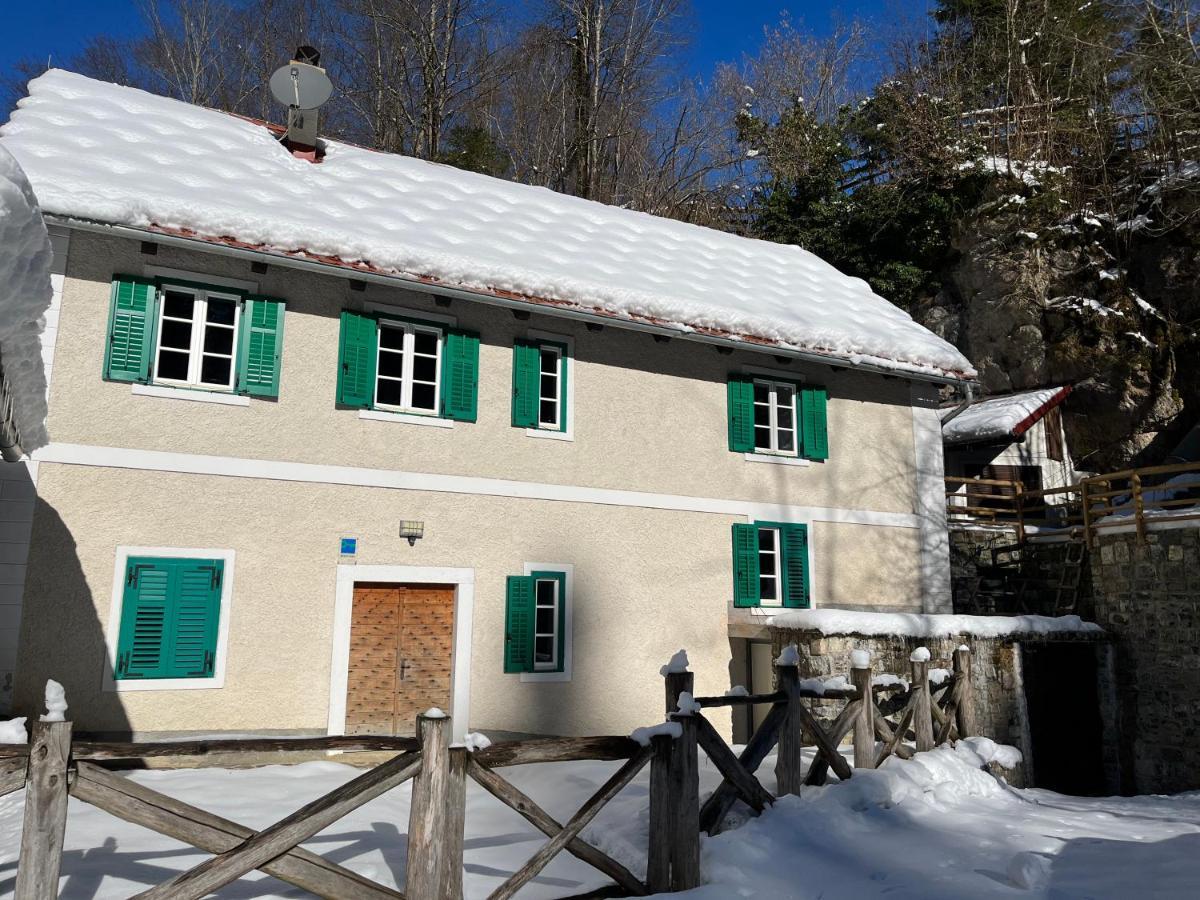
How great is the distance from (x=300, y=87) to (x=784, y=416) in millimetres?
8338

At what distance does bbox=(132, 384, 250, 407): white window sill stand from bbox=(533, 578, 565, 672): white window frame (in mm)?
3890

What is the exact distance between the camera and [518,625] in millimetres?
10383

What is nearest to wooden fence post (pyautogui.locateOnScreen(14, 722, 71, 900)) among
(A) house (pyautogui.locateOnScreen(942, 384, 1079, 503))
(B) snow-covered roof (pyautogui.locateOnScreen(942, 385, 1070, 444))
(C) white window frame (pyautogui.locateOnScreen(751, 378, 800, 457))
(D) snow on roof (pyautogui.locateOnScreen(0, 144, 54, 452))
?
(D) snow on roof (pyautogui.locateOnScreen(0, 144, 54, 452))

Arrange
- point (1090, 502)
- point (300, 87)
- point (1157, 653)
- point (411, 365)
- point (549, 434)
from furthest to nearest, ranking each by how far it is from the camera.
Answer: point (1090, 502)
point (1157, 653)
point (300, 87)
point (549, 434)
point (411, 365)

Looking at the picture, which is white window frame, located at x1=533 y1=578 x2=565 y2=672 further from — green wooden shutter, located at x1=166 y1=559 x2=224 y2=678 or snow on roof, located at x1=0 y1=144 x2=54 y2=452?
snow on roof, located at x1=0 y1=144 x2=54 y2=452

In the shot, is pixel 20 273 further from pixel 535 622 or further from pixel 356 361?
pixel 535 622

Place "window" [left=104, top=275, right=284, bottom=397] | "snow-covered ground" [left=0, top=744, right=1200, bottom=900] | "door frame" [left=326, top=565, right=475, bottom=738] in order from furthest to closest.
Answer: "door frame" [left=326, top=565, right=475, bottom=738] → "window" [left=104, top=275, right=284, bottom=397] → "snow-covered ground" [left=0, top=744, right=1200, bottom=900]

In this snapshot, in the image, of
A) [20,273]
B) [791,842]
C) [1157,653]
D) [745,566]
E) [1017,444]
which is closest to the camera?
[20,273]

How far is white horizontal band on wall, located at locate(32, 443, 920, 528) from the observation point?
8766 millimetres

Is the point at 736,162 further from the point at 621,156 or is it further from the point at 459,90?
the point at 459,90

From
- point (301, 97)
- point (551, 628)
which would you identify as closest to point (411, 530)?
point (551, 628)

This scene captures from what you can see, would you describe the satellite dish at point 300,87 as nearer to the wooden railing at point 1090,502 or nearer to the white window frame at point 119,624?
the white window frame at point 119,624

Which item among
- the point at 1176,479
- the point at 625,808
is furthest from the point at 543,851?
the point at 1176,479

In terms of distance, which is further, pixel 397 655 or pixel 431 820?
pixel 397 655
